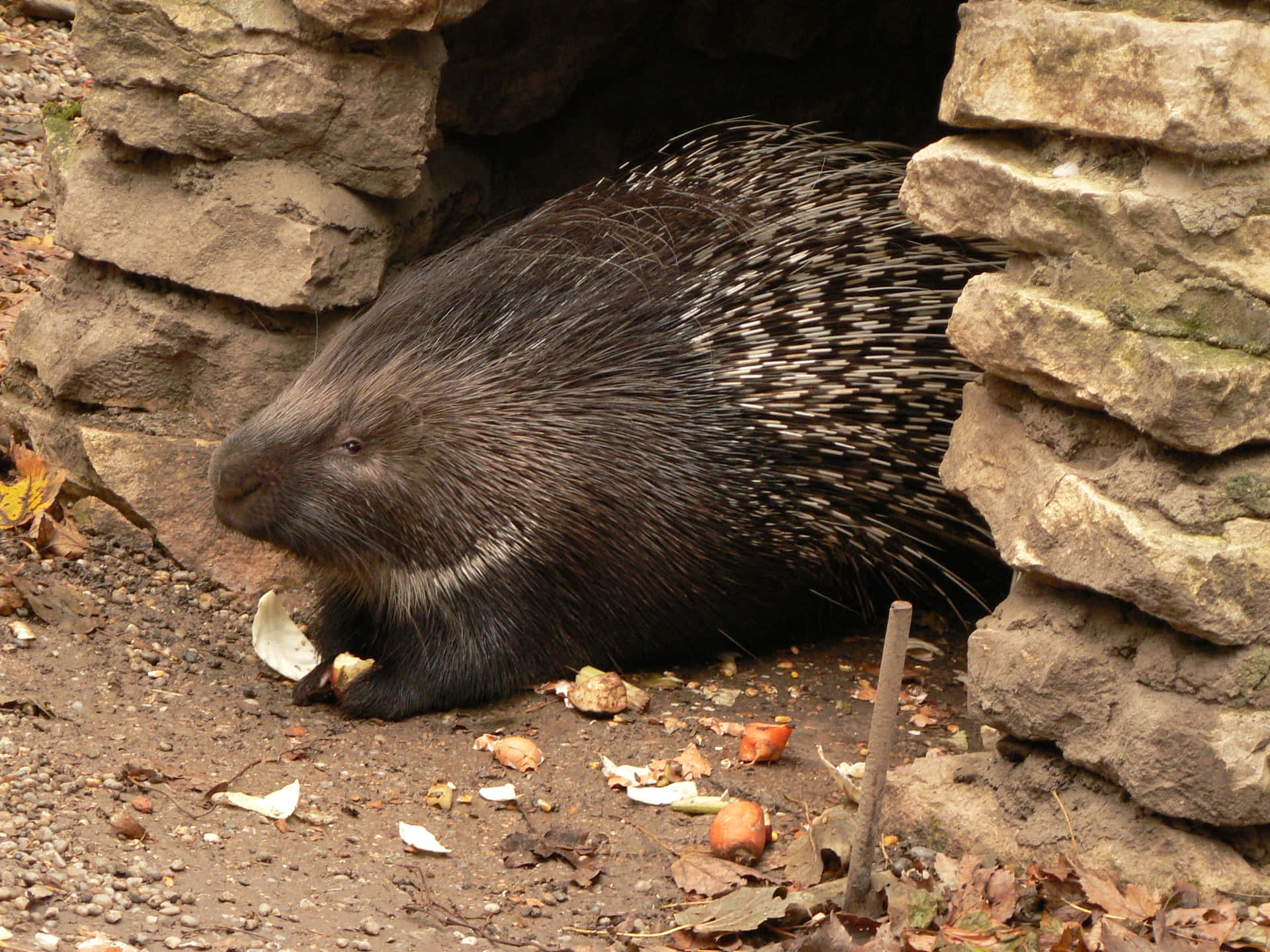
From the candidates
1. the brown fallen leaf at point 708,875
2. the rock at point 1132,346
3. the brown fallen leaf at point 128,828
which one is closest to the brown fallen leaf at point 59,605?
the brown fallen leaf at point 128,828

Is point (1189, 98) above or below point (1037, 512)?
above

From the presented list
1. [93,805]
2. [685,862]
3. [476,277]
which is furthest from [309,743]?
[476,277]

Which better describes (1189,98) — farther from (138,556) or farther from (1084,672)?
(138,556)

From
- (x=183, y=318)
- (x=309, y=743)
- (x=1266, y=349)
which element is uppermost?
(x=1266, y=349)

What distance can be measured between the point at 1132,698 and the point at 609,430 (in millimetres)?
1534

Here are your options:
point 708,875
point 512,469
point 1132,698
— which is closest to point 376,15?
point 512,469

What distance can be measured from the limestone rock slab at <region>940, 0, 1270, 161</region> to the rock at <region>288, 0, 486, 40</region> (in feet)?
4.37

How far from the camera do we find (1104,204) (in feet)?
6.67

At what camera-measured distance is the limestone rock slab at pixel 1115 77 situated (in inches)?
74.9

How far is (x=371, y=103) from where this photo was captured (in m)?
3.28

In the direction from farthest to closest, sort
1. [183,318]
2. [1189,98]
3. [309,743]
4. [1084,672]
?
[183,318]
[309,743]
[1084,672]
[1189,98]

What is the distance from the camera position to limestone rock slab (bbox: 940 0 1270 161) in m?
1.90

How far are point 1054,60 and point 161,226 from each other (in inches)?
91.0

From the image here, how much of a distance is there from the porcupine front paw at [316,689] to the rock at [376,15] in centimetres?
151
